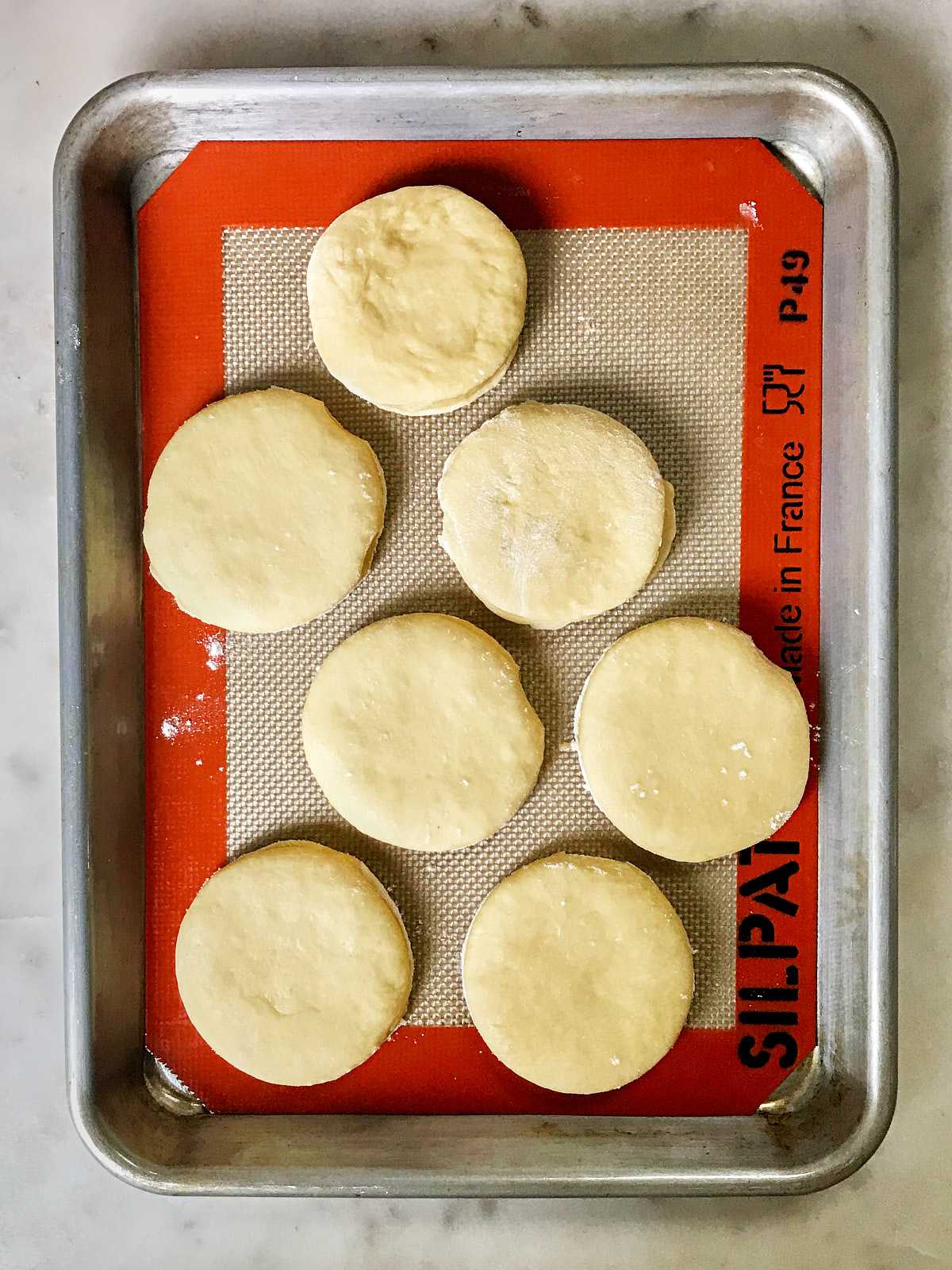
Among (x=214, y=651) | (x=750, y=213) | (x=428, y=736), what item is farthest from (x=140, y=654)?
(x=750, y=213)

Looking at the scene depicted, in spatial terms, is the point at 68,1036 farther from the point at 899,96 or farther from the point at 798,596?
the point at 899,96

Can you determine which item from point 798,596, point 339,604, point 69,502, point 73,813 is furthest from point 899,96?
point 73,813

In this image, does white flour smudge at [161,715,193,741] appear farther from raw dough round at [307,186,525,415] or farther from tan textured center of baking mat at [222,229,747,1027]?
raw dough round at [307,186,525,415]

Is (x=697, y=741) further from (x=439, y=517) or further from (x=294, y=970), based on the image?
(x=294, y=970)

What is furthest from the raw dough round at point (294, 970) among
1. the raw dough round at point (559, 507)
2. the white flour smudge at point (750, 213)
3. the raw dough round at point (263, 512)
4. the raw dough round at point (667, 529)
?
the white flour smudge at point (750, 213)

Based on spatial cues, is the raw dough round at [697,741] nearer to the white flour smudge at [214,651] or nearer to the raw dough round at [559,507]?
the raw dough round at [559,507]

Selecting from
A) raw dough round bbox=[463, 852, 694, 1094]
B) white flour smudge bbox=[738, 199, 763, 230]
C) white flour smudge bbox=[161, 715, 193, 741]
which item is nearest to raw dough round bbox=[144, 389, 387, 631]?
white flour smudge bbox=[161, 715, 193, 741]
